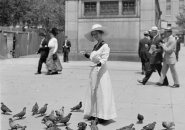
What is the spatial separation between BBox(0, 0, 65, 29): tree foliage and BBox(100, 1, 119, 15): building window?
18.5 m

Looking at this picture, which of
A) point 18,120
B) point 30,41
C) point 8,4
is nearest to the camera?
point 18,120

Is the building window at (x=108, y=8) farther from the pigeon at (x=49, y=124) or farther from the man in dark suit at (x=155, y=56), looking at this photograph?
the pigeon at (x=49, y=124)

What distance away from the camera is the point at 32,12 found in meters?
39.1

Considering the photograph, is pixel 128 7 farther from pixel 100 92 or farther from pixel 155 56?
pixel 100 92

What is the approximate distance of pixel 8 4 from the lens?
36.7 metres

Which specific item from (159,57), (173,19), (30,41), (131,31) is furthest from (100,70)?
(173,19)

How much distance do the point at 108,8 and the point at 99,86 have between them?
47.8 feet

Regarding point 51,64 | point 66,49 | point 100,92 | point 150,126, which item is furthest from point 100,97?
point 66,49

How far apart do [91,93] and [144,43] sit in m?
8.12

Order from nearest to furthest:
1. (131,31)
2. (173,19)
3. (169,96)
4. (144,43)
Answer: (169,96) < (144,43) < (131,31) < (173,19)

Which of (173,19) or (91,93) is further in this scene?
(173,19)

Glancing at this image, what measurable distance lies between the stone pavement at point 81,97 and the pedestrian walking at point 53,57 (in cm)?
54

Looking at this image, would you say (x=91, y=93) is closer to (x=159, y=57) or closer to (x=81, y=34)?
(x=159, y=57)

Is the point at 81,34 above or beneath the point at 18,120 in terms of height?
above
